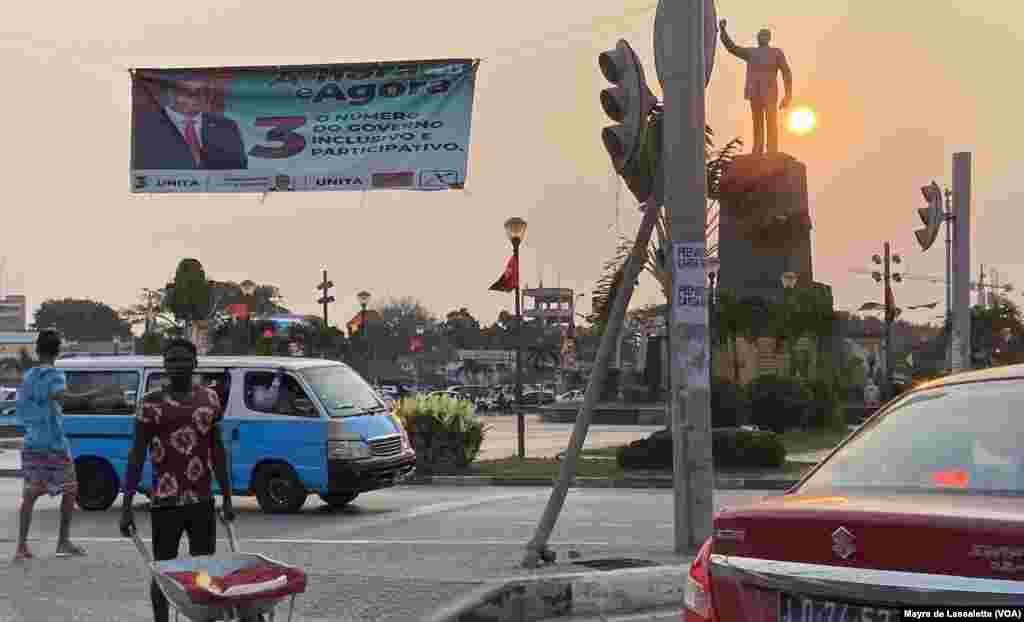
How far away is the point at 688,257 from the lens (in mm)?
11195

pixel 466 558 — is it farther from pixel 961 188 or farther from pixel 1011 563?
pixel 961 188

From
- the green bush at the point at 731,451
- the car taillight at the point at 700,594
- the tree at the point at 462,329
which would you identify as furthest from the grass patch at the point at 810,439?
the tree at the point at 462,329

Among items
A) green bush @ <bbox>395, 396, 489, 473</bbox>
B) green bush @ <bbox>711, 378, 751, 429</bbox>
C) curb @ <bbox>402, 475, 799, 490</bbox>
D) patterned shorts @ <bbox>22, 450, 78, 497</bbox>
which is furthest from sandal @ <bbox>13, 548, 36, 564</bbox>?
green bush @ <bbox>711, 378, 751, 429</bbox>

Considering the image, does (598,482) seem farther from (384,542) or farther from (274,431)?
(384,542)

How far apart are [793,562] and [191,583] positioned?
2.87 m

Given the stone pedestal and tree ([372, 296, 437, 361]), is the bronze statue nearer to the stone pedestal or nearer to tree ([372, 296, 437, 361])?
the stone pedestal

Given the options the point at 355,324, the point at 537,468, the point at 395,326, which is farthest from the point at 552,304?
the point at 537,468

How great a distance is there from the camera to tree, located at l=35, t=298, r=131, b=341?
15212 centimetres

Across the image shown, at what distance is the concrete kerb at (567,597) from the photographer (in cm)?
886

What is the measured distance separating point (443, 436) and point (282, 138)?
22.2ft

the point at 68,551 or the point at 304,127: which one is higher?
the point at 304,127

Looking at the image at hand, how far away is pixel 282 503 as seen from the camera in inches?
669

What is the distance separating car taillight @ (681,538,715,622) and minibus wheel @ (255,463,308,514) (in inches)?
486

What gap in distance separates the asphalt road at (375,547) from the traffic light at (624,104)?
307 cm
